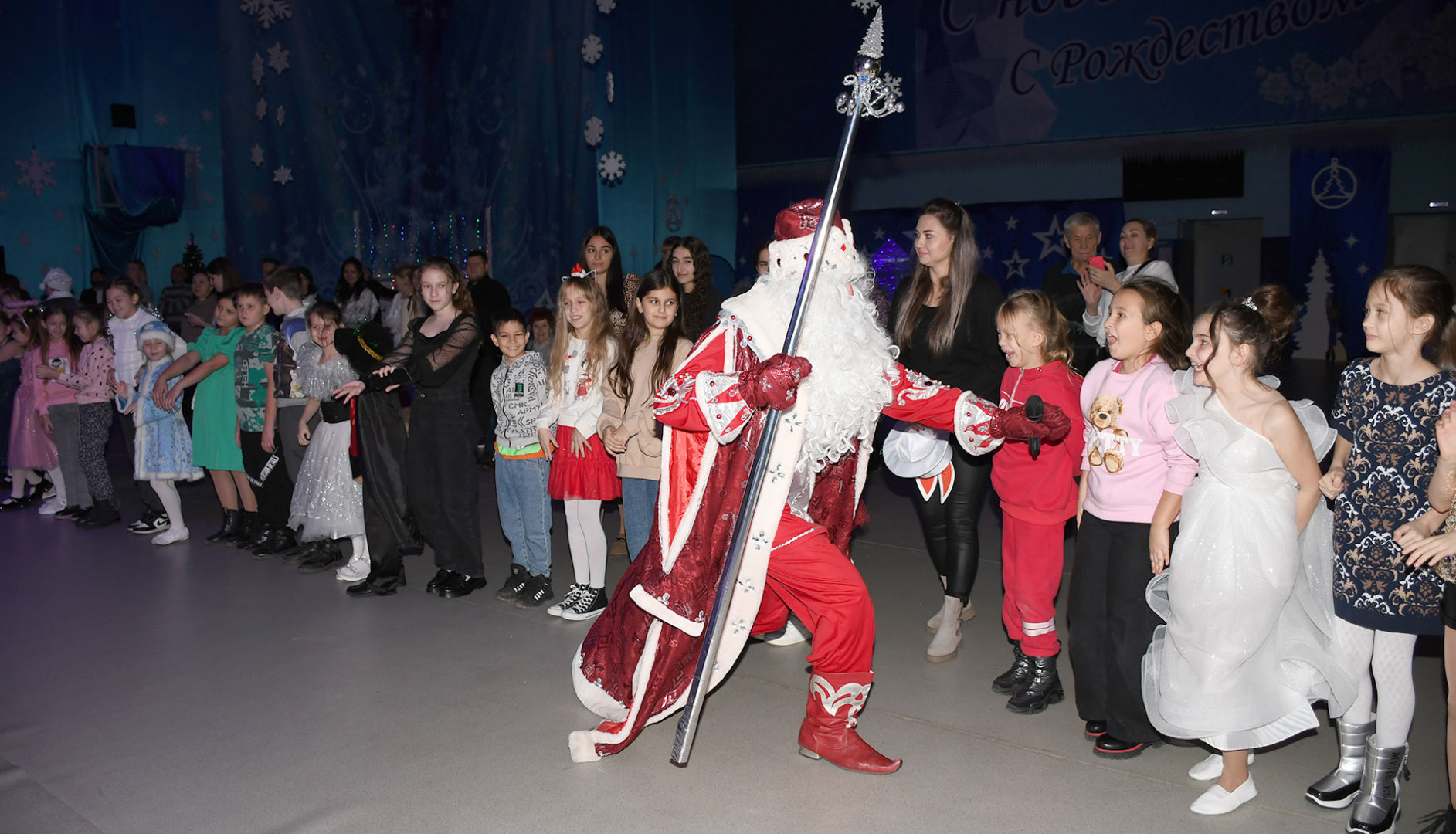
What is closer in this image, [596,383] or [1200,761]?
[1200,761]

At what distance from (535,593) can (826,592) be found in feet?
7.24

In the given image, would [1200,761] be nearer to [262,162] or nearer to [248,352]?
[248,352]

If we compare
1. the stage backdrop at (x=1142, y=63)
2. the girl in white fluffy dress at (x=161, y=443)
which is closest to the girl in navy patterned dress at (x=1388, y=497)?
the girl in white fluffy dress at (x=161, y=443)

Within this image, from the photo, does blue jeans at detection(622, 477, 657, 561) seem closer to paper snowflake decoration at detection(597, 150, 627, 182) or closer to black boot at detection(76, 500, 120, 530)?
black boot at detection(76, 500, 120, 530)

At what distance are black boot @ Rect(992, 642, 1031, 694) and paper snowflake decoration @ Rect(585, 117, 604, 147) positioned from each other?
20.6ft

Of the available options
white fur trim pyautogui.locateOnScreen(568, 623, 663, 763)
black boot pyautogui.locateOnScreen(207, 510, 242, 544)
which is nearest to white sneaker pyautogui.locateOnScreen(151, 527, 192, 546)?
black boot pyautogui.locateOnScreen(207, 510, 242, 544)

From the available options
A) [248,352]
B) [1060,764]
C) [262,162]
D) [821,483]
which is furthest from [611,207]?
[1060,764]

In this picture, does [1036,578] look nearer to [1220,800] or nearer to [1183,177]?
[1220,800]

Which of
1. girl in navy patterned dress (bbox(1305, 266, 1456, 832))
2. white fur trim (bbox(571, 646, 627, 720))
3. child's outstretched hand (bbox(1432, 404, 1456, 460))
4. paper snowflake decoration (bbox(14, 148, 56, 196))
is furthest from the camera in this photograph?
paper snowflake decoration (bbox(14, 148, 56, 196))

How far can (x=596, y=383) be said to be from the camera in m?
4.57

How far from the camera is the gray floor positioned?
115 inches

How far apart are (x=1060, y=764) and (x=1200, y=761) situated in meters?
0.41

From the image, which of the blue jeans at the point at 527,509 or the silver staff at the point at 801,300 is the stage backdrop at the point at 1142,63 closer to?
the blue jeans at the point at 527,509

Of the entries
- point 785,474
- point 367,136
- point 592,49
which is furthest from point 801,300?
point 367,136
